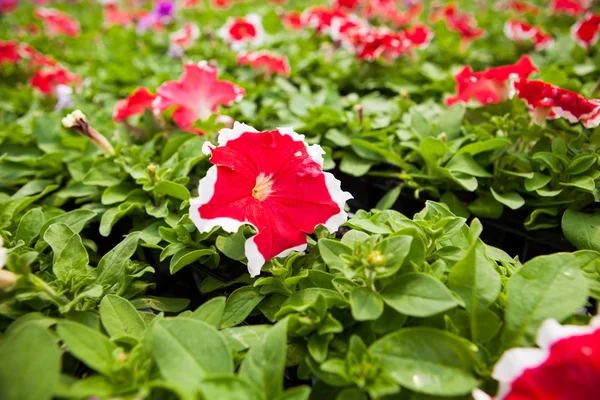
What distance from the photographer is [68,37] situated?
122 inches

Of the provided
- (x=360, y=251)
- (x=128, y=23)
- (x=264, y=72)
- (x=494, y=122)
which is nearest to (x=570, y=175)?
(x=494, y=122)

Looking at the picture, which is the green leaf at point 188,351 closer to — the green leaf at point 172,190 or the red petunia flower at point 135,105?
the green leaf at point 172,190

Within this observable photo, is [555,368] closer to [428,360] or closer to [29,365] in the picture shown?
[428,360]

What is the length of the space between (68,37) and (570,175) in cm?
328

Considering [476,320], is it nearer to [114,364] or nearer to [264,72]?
[114,364]

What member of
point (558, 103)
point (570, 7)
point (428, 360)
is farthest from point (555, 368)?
point (570, 7)

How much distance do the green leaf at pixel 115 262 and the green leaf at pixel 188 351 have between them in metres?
0.28

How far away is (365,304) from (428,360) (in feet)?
0.44

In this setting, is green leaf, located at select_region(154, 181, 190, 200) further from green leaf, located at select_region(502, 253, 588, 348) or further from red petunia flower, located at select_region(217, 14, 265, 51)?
red petunia flower, located at select_region(217, 14, 265, 51)

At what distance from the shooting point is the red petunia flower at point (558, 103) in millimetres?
1107

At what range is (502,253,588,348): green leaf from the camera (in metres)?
0.72

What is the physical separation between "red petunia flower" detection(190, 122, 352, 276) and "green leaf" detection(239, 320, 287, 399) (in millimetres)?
167

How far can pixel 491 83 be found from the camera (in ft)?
4.70

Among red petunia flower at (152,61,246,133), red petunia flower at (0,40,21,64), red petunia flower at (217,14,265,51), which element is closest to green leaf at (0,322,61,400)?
red petunia flower at (152,61,246,133)
